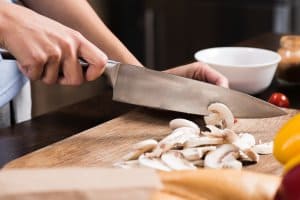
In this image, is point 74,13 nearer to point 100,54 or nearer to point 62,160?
point 100,54

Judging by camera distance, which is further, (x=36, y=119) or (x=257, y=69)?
(x=257, y=69)

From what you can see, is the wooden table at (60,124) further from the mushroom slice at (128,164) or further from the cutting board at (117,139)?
the mushroom slice at (128,164)

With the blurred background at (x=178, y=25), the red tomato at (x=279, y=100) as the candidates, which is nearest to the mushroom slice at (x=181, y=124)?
the red tomato at (x=279, y=100)

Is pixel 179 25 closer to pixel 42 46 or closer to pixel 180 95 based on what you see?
pixel 180 95

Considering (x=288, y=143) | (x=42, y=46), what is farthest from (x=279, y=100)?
(x=288, y=143)

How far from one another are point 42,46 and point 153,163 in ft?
0.79

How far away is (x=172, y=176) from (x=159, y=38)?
2.52 m

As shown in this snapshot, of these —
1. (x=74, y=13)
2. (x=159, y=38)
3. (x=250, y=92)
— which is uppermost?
(x=74, y=13)

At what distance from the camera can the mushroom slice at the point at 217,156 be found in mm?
995

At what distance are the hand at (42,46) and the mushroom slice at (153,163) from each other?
0.18m

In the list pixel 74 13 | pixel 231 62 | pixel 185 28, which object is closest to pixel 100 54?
pixel 74 13

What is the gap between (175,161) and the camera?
3.25ft

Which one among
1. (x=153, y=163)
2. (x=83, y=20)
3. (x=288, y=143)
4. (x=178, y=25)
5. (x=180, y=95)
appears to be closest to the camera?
(x=288, y=143)

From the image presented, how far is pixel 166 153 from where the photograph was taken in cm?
102
